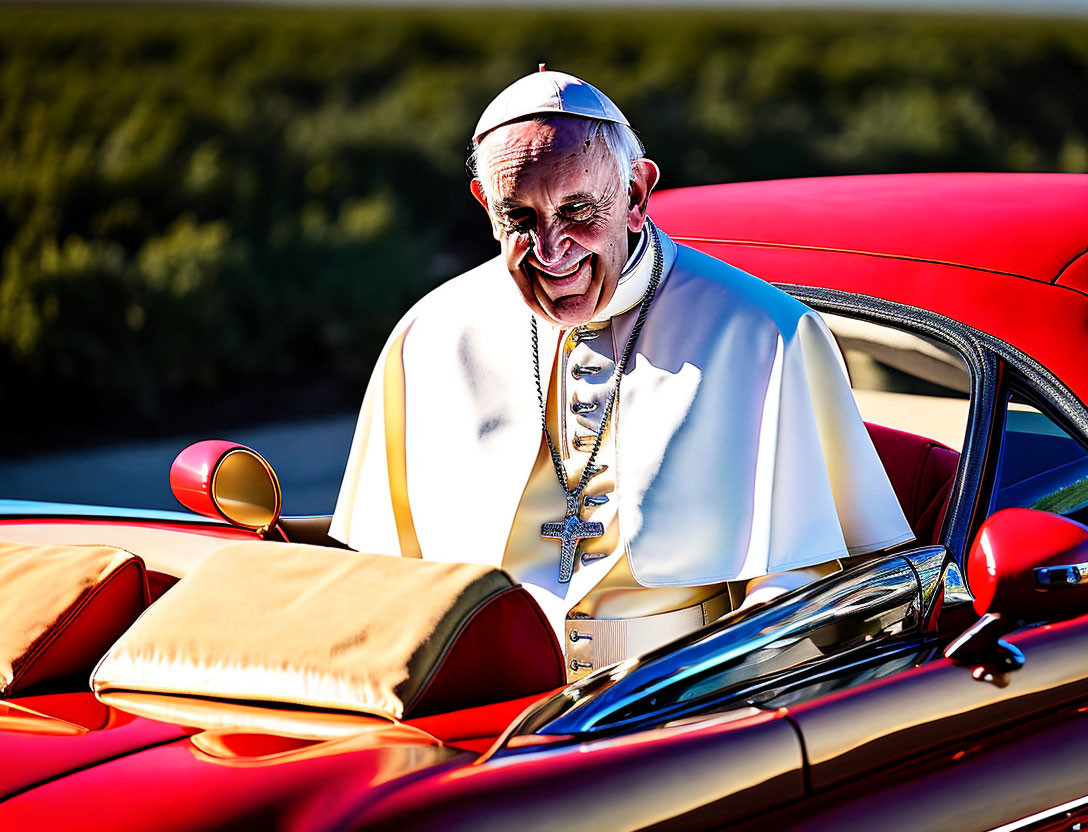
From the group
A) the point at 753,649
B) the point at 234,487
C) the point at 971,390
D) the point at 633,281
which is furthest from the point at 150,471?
the point at 753,649

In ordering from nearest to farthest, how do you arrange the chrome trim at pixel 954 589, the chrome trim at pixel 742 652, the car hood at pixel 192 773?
the car hood at pixel 192 773 → the chrome trim at pixel 742 652 → the chrome trim at pixel 954 589

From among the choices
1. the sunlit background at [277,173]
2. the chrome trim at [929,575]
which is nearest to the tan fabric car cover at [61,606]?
the chrome trim at [929,575]

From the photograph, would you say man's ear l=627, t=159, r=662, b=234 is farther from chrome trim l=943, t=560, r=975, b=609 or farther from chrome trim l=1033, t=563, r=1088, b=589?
chrome trim l=1033, t=563, r=1088, b=589

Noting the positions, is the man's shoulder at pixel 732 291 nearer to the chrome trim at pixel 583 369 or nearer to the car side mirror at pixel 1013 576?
the chrome trim at pixel 583 369

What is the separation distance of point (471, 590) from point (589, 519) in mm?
715

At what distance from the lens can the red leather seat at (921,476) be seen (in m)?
2.78

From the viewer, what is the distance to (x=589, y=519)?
8.41 ft

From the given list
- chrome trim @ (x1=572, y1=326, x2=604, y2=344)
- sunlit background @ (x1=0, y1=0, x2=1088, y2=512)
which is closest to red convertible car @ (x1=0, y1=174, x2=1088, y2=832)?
chrome trim @ (x1=572, y1=326, x2=604, y2=344)

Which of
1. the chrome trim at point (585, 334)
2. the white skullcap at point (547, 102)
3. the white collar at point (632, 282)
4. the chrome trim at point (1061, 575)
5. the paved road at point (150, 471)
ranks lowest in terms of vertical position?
the chrome trim at point (1061, 575)

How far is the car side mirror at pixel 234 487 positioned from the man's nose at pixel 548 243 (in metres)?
0.69

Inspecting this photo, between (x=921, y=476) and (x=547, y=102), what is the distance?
109 cm

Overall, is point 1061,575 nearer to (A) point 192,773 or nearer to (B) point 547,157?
(B) point 547,157

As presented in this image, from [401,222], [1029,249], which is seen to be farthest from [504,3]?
[1029,249]

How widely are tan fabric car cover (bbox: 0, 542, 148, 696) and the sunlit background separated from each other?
6420mm
